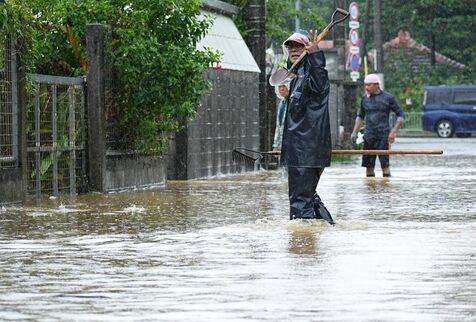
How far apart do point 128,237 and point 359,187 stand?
992 cm

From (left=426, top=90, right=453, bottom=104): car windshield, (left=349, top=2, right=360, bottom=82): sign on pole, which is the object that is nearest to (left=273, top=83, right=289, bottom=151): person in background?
(left=349, top=2, right=360, bottom=82): sign on pole

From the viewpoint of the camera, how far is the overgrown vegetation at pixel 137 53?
23.3 meters

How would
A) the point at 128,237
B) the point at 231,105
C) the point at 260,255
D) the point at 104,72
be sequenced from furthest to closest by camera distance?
the point at 231,105
the point at 104,72
the point at 128,237
the point at 260,255

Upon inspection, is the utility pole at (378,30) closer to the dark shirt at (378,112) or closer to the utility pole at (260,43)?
the utility pole at (260,43)

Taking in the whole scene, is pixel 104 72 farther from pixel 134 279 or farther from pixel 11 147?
pixel 134 279

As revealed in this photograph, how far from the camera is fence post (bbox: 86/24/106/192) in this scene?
22.7 m

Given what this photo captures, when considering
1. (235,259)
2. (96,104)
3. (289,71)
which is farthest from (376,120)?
(235,259)

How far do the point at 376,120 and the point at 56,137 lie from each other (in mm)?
7357

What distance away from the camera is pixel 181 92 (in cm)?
2369

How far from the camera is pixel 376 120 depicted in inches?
1088

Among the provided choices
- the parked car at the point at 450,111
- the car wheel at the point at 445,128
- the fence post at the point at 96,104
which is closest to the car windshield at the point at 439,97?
the parked car at the point at 450,111

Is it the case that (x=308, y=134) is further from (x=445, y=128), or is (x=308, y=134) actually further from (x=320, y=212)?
(x=445, y=128)

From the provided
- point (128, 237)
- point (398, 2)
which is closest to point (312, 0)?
point (398, 2)

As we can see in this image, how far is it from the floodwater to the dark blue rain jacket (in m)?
0.65
